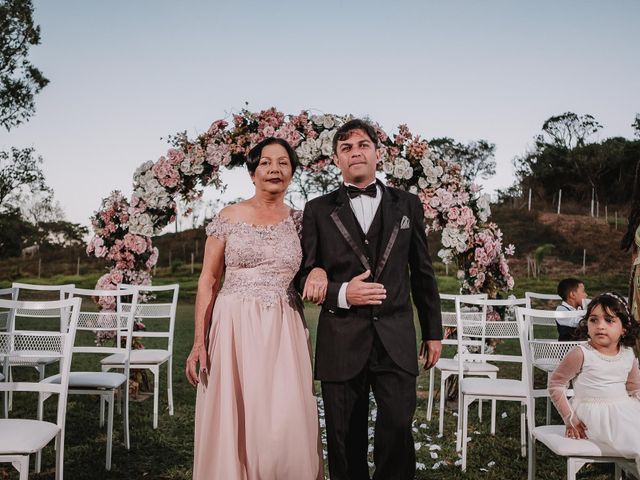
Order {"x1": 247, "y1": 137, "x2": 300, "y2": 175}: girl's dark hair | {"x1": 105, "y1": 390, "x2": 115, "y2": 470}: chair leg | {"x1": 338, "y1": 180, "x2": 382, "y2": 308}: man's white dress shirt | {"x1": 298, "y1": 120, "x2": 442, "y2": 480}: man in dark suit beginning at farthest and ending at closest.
→ {"x1": 105, "y1": 390, "x2": 115, "y2": 470}: chair leg, {"x1": 247, "y1": 137, "x2": 300, "y2": 175}: girl's dark hair, {"x1": 338, "y1": 180, "x2": 382, "y2": 308}: man's white dress shirt, {"x1": 298, "y1": 120, "x2": 442, "y2": 480}: man in dark suit

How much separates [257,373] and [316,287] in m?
0.77

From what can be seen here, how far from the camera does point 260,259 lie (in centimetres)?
331

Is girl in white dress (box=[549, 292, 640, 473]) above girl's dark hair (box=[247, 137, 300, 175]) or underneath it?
underneath

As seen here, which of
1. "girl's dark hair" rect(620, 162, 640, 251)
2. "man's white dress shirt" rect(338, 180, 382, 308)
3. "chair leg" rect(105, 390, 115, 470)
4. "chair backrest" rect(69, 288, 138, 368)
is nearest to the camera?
"man's white dress shirt" rect(338, 180, 382, 308)

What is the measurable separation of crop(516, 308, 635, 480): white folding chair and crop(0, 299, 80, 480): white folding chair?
2.66m

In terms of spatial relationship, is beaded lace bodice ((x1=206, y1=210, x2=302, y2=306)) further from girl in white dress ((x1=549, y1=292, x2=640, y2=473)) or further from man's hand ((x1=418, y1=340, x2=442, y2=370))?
girl in white dress ((x1=549, y1=292, x2=640, y2=473))

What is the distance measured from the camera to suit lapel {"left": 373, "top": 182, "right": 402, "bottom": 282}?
278 cm

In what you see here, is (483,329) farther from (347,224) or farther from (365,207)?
(347,224)

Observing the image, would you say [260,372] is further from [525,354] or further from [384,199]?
[525,354]

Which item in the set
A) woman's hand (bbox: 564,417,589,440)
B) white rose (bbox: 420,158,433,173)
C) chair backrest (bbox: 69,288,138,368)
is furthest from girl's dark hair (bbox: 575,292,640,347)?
white rose (bbox: 420,158,433,173)

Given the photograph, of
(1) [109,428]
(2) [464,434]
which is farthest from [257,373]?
(2) [464,434]

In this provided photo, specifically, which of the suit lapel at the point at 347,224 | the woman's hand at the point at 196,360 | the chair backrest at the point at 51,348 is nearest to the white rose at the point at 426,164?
the suit lapel at the point at 347,224

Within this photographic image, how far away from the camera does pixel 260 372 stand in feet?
10.2

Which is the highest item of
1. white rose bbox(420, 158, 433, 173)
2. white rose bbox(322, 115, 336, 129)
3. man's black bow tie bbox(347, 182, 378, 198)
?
white rose bbox(322, 115, 336, 129)
